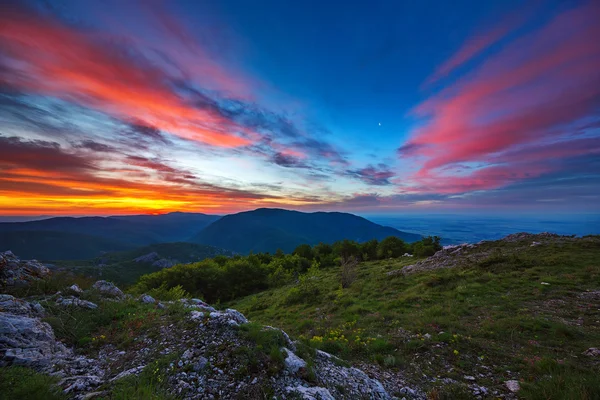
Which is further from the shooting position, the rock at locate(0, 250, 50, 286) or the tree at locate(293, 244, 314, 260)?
the tree at locate(293, 244, 314, 260)

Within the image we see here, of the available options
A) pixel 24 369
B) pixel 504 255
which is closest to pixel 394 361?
pixel 24 369

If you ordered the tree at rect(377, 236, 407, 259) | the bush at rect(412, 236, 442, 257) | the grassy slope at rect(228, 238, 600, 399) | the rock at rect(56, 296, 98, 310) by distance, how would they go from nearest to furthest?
the grassy slope at rect(228, 238, 600, 399)
the rock at rect(56, 296, 98, 310)
the bush at rect(412, 236, 442, 257)
the tree at rect(377, 236, 407, 259)

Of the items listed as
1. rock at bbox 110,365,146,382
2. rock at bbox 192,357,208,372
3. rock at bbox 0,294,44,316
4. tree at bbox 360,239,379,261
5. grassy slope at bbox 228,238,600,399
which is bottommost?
tree at bbox 360,239,379,261

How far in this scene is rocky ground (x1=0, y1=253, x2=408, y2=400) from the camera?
5699 millimetres

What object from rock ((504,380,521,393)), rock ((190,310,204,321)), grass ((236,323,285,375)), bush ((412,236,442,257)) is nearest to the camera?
grass ((236,323,285,375))

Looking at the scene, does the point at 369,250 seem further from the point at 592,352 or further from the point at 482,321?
the point at 592,352

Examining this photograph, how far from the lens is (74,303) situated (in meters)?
10.0

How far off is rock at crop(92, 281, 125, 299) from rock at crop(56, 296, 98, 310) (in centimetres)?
250

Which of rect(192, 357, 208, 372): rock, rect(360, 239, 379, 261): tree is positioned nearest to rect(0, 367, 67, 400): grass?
rect(192, 357, 208, 372): rock

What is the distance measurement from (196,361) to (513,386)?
995cm

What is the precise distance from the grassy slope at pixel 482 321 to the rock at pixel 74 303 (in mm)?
10382

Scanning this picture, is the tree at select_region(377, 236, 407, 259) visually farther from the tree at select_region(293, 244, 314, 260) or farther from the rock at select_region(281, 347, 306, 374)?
the rock at select_region(281, 347, 306, 374)

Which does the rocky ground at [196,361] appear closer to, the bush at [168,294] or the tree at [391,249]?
the bush at [168,294]

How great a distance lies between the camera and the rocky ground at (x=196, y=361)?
570 centimetres
